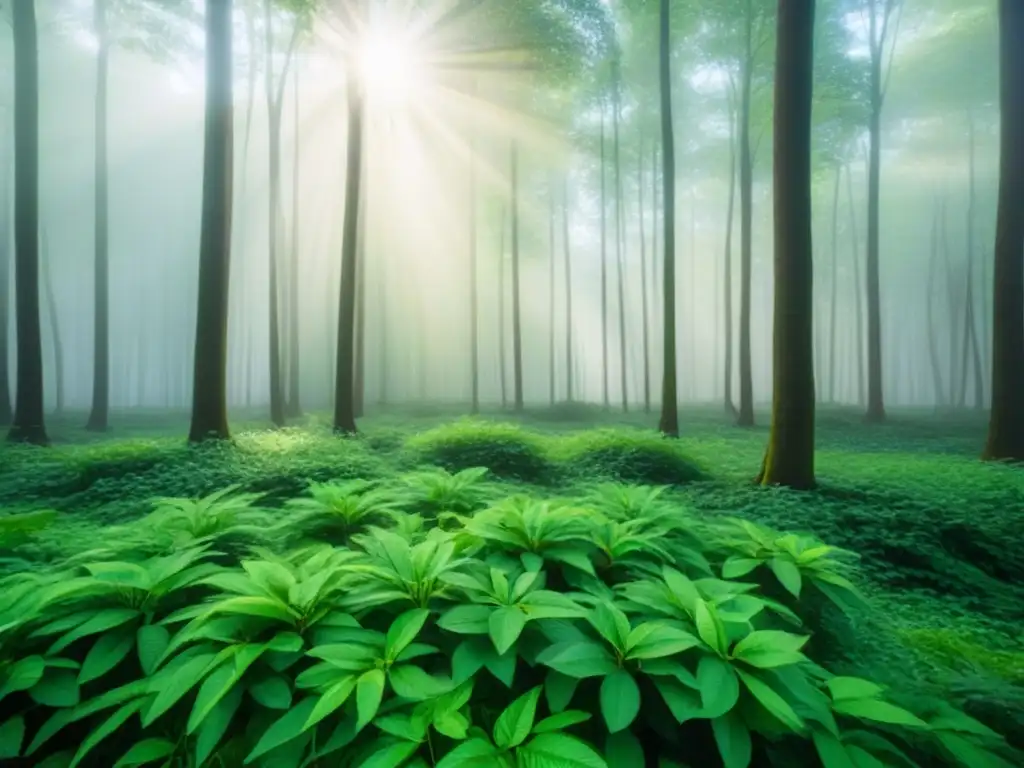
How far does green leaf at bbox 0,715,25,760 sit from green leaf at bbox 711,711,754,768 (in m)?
2.12

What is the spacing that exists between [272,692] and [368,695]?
0.35 metres

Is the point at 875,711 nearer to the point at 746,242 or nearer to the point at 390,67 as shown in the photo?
the point at 390,67

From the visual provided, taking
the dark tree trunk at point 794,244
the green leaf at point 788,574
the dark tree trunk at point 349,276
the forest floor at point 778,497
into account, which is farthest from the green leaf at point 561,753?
the dark tree trunk at point 349,276

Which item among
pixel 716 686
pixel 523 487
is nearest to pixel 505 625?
pixel 716 686

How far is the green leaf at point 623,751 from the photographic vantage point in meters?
1.49

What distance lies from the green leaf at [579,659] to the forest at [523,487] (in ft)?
0.06

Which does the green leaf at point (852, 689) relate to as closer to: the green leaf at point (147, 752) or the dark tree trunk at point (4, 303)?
the green leaf at point (147, 752)

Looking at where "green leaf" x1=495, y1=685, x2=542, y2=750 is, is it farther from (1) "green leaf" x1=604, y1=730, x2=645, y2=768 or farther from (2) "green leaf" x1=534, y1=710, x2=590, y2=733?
(1) "green leaf" x1=604, y1=730, x2=645, y2=768

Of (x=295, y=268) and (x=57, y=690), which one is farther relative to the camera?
(x=295, y=268)

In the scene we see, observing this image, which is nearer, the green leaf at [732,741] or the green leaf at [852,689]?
the green leaf at [732,741]

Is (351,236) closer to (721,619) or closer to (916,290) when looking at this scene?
(721,619)

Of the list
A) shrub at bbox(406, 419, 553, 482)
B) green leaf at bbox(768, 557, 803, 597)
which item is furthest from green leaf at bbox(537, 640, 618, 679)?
shrub at bbox(406, 419, 553, 482)

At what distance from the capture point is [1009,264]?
30.3 feet

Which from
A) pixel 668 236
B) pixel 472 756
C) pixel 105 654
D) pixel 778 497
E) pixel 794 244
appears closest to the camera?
pixel 472 756
